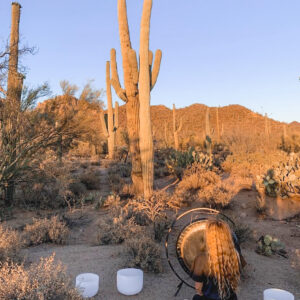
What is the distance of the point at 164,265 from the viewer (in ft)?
16.1

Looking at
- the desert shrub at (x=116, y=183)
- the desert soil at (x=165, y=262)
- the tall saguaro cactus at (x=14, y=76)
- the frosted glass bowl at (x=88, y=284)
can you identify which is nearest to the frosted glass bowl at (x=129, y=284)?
the desert soil at (x=165, y=262)

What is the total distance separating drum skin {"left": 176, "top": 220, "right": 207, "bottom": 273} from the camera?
339 cm

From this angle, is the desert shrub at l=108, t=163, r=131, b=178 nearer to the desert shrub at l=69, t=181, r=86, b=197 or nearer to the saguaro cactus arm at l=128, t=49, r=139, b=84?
the desert shrub at l=69, t=181, r=86, b=197

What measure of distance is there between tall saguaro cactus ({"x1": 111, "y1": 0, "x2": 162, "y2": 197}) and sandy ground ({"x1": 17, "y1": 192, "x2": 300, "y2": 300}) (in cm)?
242

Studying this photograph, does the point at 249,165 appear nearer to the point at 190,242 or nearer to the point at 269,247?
the point at 269,247

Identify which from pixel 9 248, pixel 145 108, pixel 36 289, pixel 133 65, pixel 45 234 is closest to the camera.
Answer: pixel 36 289

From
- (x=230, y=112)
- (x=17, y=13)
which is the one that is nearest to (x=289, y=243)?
(x=17, y=13)

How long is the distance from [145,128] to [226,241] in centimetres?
615

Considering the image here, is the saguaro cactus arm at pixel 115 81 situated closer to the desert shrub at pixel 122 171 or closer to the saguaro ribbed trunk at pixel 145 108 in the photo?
the saguaro ribbed trunk at pixel 145 108

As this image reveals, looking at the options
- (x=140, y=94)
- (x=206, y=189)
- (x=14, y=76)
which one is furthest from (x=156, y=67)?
(x=14, y=76)

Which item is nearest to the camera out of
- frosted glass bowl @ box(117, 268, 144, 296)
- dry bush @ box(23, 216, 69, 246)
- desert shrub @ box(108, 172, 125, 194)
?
frosted glass bowl @ box(117, 268, 144, 296)

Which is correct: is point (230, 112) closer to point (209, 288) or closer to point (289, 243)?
point (289, 243)

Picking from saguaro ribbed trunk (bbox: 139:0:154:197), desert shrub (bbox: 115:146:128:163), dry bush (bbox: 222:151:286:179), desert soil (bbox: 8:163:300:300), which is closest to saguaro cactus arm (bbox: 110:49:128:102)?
saguaro ribbed trunk (bbox: 139:0:154:197)

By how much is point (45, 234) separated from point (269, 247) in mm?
4309
